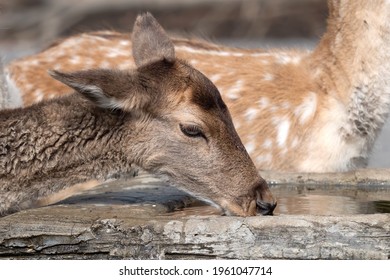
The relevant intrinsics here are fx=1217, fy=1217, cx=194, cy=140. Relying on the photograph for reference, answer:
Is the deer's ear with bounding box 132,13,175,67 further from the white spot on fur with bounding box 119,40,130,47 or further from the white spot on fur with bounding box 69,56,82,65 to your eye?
the white spot on fur with bounding box 119,40,130,47

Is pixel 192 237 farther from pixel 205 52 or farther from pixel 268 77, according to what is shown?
pixel 205 52

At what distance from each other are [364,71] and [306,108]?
0.47 m

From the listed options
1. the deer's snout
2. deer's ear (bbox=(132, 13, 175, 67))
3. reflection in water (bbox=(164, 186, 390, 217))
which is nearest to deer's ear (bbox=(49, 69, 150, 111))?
deer's ear (bbox=(132, 13, 175, 67))

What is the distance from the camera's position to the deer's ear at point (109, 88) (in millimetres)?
6030

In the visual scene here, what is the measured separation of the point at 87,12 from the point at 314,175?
9249mm

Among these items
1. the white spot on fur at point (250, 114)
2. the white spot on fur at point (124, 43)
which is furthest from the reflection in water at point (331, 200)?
the white spot on fur at point (124, 43)

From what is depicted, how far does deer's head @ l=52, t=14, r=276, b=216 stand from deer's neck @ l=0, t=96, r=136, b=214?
10cm

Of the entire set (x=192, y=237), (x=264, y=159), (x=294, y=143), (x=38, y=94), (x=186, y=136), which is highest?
(x=186, y=136)

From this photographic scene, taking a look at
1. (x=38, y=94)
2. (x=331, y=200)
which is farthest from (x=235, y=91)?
(x=331, y=200)

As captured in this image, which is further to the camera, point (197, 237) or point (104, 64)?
point (104, 64)

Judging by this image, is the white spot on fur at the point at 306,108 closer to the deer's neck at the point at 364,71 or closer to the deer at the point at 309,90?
the deer at the point at 309,90

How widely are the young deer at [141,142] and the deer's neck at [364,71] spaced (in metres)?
1.98

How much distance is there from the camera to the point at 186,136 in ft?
→ 21.2
